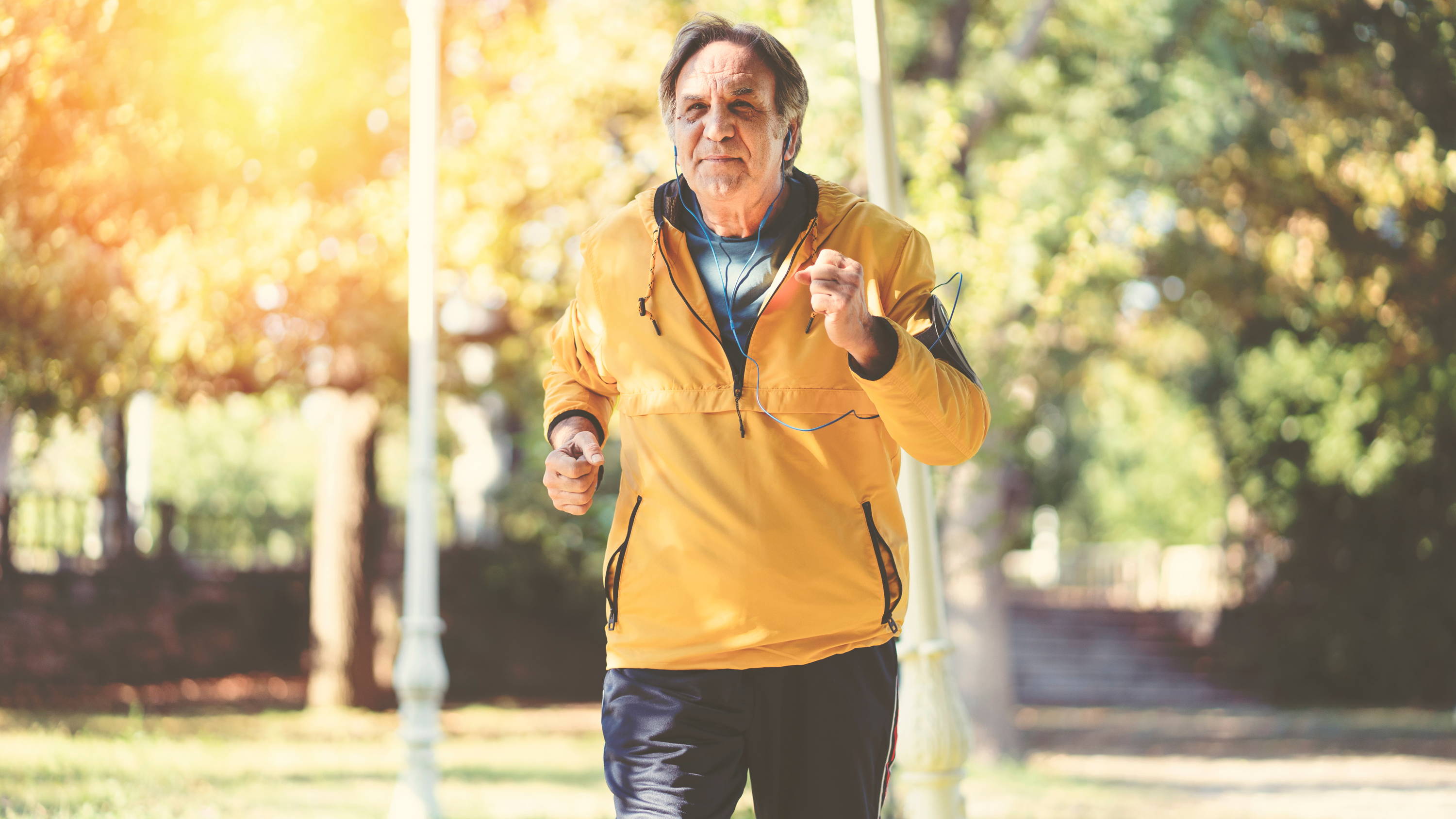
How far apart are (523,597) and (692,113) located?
50.0 ft

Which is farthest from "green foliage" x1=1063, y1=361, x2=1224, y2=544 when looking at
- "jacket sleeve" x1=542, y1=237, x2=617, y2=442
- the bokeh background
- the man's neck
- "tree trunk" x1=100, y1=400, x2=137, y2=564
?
the man's neck

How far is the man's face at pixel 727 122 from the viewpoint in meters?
2.34

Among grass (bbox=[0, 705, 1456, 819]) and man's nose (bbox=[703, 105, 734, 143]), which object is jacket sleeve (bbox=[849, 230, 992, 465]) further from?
grass (bbox=[0, 705, 1456, 819])

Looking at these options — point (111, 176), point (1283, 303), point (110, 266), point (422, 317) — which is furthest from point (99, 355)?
point (1283, 303)

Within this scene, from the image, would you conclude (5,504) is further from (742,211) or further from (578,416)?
(742,211)

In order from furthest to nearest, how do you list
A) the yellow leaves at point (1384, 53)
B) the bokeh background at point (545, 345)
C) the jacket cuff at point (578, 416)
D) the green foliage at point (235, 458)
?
the green foliage at point (235, 458)
the bokeh background at point (545, 345)
the yellow leaves at point (1384, 53)
the jacket cuff at point (578, 416)

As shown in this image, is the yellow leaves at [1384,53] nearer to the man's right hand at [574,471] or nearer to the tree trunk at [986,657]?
the man's right hand at [574,471]

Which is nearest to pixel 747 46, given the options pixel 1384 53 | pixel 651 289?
pixel 651 289

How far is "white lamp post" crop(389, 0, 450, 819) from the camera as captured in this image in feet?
23.6

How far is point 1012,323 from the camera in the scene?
31.6 feet

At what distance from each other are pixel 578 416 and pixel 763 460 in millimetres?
413

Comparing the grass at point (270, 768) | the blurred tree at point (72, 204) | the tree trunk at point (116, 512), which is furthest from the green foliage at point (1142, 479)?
the blurred tree at point (72, 204)

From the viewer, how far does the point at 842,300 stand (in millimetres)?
2010

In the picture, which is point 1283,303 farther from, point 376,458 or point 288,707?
point 288,707
